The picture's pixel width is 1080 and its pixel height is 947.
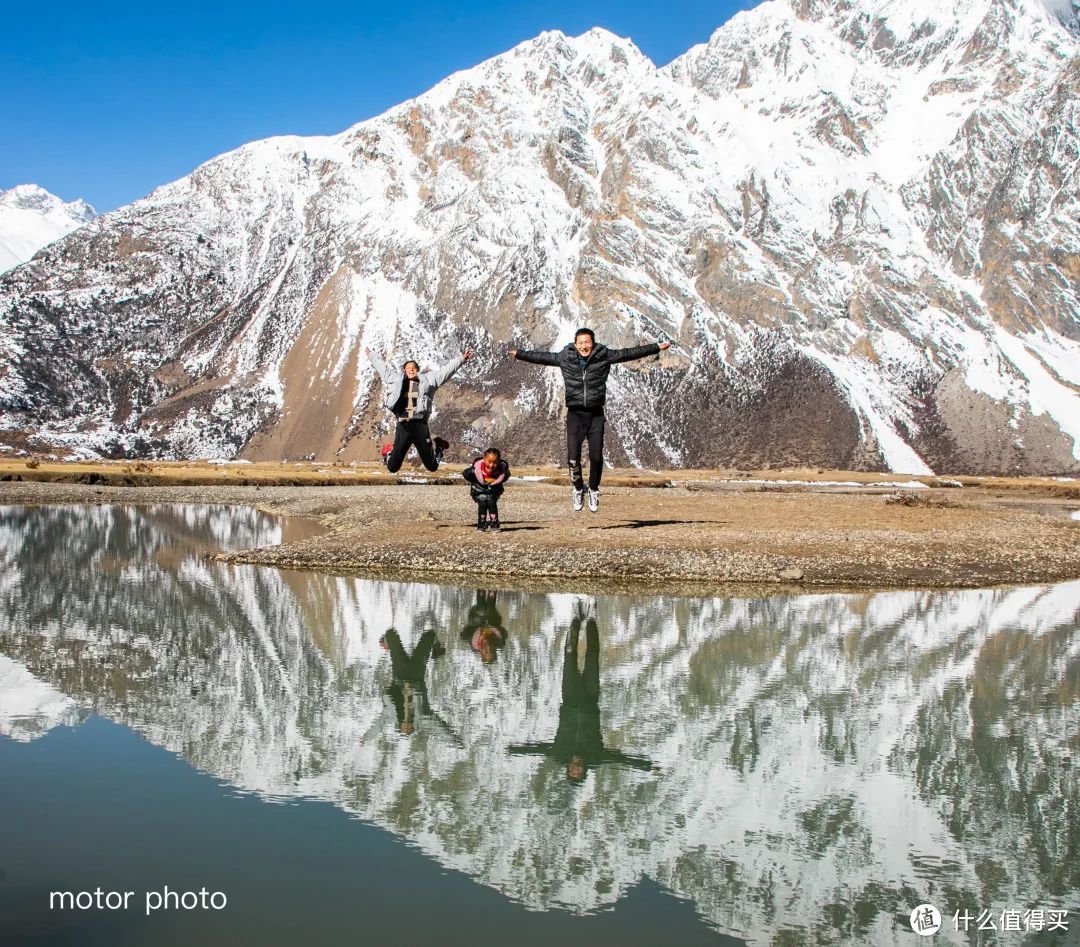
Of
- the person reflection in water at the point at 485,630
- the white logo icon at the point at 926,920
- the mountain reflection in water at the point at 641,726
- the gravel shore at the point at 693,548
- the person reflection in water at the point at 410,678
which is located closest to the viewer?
the white logo icon at the point at 926,920

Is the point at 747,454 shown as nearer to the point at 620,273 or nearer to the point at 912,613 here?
the point at 620,273

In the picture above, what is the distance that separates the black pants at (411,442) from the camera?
25969 mm

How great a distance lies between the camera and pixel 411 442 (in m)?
26.7

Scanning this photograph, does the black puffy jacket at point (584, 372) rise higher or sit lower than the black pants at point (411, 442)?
higher

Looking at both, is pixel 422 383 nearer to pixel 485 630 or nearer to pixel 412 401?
pixel 412 401

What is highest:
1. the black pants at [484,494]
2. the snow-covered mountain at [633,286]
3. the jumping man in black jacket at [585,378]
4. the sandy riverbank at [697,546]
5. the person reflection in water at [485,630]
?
the snow-covered mountain at [633,286]

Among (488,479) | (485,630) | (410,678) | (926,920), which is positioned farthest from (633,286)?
(926,920)

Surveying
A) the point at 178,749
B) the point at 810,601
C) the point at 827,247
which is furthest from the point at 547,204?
the point at 178,749

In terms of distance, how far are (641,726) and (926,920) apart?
5.04 m

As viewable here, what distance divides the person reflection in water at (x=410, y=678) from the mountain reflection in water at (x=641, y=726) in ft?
0.24

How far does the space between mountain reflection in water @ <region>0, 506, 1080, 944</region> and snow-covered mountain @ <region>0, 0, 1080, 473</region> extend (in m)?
127

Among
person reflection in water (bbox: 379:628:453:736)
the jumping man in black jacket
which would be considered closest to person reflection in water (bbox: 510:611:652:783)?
person reflection in water (bbox: 379:628:453:736)

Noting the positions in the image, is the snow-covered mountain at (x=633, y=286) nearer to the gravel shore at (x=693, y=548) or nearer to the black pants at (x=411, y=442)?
the gravel shore at (x=693, y=548)

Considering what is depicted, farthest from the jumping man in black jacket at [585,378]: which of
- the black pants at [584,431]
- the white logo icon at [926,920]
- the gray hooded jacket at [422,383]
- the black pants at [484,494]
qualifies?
the white logo icon at [926,920]
